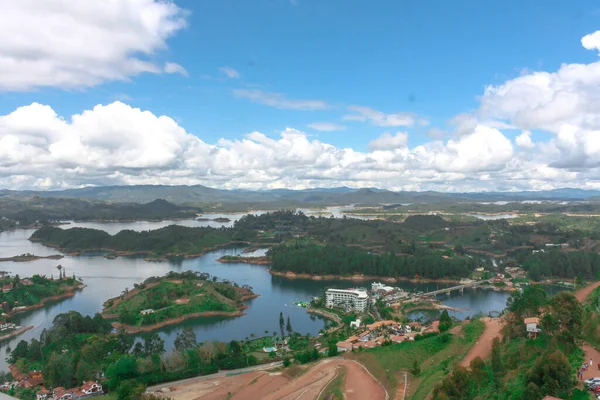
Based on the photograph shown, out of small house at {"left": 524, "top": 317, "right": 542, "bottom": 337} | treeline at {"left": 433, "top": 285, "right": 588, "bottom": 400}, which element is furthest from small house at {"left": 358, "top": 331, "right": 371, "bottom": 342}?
small house at {"left": 524, "top": 317, "right": 542, "bottom": 337}

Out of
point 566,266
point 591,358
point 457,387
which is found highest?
point 591,358

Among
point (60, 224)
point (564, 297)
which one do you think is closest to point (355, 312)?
point (564, 297)

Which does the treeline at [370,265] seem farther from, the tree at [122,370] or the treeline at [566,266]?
the tree at [122,370]

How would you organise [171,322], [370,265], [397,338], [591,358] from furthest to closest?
[370,265], [171,322], [397,338], [591,358]

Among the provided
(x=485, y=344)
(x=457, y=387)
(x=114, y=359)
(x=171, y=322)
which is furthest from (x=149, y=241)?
(x=457, y=387)

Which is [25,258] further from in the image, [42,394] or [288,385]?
[288,385]

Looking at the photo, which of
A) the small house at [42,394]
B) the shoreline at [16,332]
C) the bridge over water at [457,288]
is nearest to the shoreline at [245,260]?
the bridge over water at [457,288]
